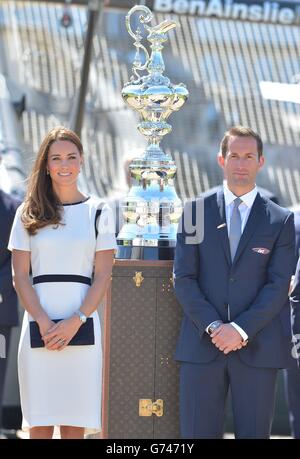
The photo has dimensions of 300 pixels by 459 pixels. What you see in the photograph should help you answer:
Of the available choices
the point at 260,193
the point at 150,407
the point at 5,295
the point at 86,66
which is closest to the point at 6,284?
the point at 5,295

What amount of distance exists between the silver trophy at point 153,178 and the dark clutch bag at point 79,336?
624 millimetres

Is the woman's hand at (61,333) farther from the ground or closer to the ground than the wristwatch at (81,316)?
closer to the ground

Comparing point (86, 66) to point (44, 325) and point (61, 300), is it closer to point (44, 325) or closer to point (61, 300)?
point (61, 300)

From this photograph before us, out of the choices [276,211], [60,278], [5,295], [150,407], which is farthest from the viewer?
[5,295]

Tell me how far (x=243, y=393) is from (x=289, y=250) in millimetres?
618

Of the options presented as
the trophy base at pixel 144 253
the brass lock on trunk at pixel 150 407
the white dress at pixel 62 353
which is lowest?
the brass lock on trunk at pixel 150 407

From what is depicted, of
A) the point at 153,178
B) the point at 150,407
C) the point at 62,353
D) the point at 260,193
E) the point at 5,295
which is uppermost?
the point at 153,178

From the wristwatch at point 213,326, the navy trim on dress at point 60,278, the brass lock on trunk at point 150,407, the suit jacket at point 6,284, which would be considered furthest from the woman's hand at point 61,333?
the suit jacket at point 6,284

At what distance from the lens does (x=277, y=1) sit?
9.42m

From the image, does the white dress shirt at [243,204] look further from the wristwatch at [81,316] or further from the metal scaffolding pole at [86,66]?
the metal scaffolding pole at [86,66]

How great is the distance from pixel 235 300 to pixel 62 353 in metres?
0.73

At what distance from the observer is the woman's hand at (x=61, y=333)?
454cm

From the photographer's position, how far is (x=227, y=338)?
466 centimetres

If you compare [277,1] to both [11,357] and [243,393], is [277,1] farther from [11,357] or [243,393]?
[243,393]
